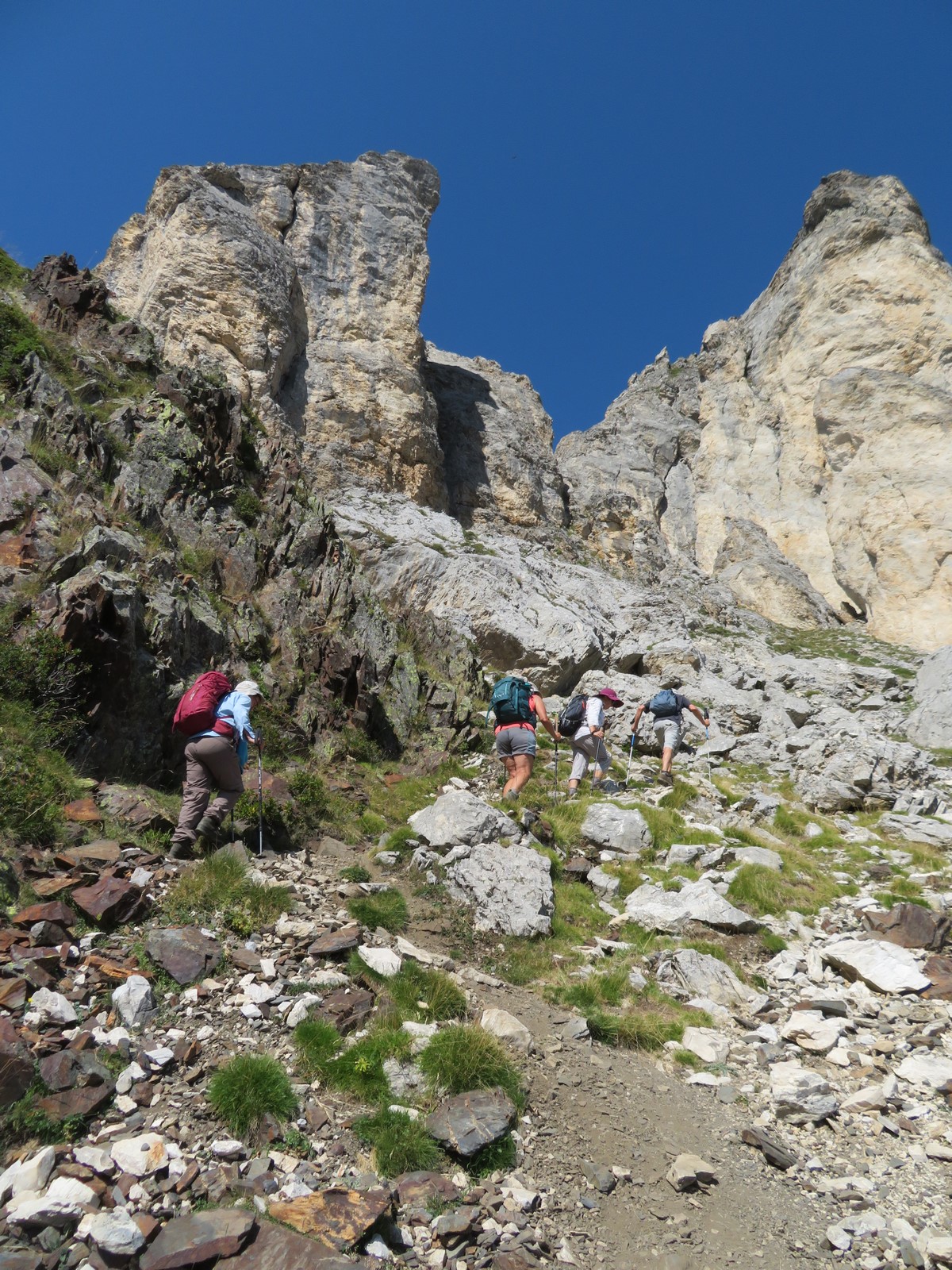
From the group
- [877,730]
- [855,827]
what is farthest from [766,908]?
[877,730]

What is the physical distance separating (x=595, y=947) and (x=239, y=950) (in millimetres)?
3921

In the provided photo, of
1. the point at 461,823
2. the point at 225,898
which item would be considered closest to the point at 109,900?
the point at 225,898

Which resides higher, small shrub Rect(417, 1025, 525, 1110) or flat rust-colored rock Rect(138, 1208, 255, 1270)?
small shrub Rect(417, 1025, 525, 1110)

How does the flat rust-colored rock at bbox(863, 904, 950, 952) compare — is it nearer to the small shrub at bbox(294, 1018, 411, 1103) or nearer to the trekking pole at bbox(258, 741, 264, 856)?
the small shrub at bbox(294, 1018, 411, 1103)

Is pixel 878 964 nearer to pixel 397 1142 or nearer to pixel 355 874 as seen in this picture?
pixel 397 1142

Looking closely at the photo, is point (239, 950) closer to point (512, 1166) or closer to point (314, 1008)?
point (314, 1008)

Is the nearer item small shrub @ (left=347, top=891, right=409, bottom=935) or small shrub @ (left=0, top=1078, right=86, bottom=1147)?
small shrub @ (left=0, top=1078, right=86, bottom=1147)

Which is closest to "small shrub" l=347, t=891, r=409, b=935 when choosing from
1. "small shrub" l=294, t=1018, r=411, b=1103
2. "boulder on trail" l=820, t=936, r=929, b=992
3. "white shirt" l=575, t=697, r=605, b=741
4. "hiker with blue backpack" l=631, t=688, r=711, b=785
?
"small shrub" l=294, t=1018, r=411, b=1103

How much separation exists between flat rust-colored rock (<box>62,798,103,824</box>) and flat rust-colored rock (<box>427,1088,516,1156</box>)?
4666 millimetres

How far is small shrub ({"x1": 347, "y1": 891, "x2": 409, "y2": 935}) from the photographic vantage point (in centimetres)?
734

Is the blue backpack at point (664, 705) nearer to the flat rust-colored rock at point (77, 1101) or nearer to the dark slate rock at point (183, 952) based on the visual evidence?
the dark slate rock at point (183, 952)

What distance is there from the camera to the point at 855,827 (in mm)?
12305

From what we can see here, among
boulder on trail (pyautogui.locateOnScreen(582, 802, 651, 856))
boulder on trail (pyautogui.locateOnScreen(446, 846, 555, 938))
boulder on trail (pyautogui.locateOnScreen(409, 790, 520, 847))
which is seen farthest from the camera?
boulder on trail (pyautogui.locateOnScreen(582, 802, 651, 856))

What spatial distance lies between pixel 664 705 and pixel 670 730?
2.05ft
